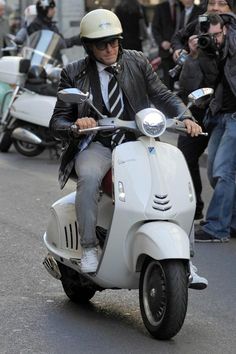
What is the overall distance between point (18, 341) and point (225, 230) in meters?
3.15

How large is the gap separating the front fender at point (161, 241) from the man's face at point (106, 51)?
1029 mm

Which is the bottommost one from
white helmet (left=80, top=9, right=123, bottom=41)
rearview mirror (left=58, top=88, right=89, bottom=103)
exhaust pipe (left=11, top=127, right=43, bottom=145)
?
exhaust pipe (left=11, top=127, right=43, bottom=145)

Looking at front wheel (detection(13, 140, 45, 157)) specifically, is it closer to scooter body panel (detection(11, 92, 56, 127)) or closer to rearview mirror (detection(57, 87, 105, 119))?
scooter body panel (detection(11, 92, 56, 127))

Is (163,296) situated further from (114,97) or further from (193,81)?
(193,81)

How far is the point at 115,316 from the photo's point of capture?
5445mm

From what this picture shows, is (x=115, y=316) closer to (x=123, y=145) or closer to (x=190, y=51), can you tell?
(x=123, y=145)

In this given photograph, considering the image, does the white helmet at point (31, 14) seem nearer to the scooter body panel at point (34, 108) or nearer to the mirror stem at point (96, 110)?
the scooter body panel at point (34, 108)

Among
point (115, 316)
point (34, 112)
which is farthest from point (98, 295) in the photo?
point (34, 112)

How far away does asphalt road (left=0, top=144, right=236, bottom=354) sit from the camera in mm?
4898

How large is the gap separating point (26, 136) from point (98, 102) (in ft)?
21.4

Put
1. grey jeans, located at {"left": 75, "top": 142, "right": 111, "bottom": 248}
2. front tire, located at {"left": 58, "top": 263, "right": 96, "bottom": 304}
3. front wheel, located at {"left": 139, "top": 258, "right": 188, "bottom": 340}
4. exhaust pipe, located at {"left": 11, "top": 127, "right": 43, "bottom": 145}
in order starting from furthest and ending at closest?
exhaust pipe, located at {"left": 11, "top": 127, "right": 43, "bottom": 145}
front tire, located at {"left": 58, "top": 263, "right": 96, "bottom": 304}
grey jeans, located at {"left": 75, "top": 142, "right": 111, "bottom": 248}
front wheel, located at {"left": 139, "top": 258, "right": 188, "bottom": 340}

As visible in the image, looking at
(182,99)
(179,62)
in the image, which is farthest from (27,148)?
(179,62)

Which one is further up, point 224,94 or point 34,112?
point 224,94

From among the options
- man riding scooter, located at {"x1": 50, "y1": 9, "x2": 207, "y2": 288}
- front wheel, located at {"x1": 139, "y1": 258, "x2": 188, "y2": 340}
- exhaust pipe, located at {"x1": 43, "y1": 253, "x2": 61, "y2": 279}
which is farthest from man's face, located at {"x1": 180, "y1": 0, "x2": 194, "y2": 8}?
front wheel, located at {"x1": 139, "y1": 258, "x2": 188, "y2": 340}
